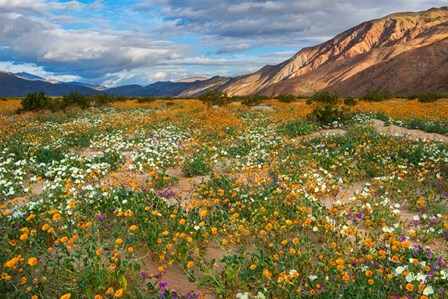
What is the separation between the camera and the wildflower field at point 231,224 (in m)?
3.33

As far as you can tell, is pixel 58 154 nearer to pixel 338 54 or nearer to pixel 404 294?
pixel 404 294

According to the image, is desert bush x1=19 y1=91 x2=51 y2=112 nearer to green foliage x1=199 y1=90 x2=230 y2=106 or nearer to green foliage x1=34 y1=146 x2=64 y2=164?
green foliage x1=199 y1=90 x2=230 y2=106

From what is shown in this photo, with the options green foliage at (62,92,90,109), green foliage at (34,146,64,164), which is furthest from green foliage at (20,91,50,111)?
green foliage at (34,146,64,164)

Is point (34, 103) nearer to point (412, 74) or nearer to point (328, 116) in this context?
point (328, 116)

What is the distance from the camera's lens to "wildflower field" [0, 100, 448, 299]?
3.33 meters

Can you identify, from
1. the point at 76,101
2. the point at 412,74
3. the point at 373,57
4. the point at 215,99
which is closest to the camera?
the point at 76,101

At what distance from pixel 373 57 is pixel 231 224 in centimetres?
12617

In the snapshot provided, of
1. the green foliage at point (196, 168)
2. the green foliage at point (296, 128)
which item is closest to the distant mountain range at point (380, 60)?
the green foliage at point (296, 128)

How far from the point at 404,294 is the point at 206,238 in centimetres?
232

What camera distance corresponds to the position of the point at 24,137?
11391 mm

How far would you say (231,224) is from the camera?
4.93m

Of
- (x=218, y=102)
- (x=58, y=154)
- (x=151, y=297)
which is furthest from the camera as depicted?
(x=218, y=102)

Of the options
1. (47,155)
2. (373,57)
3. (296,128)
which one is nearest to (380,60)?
(373,57)

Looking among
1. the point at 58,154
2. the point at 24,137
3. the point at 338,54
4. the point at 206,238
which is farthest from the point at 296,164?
the point at 338,54
